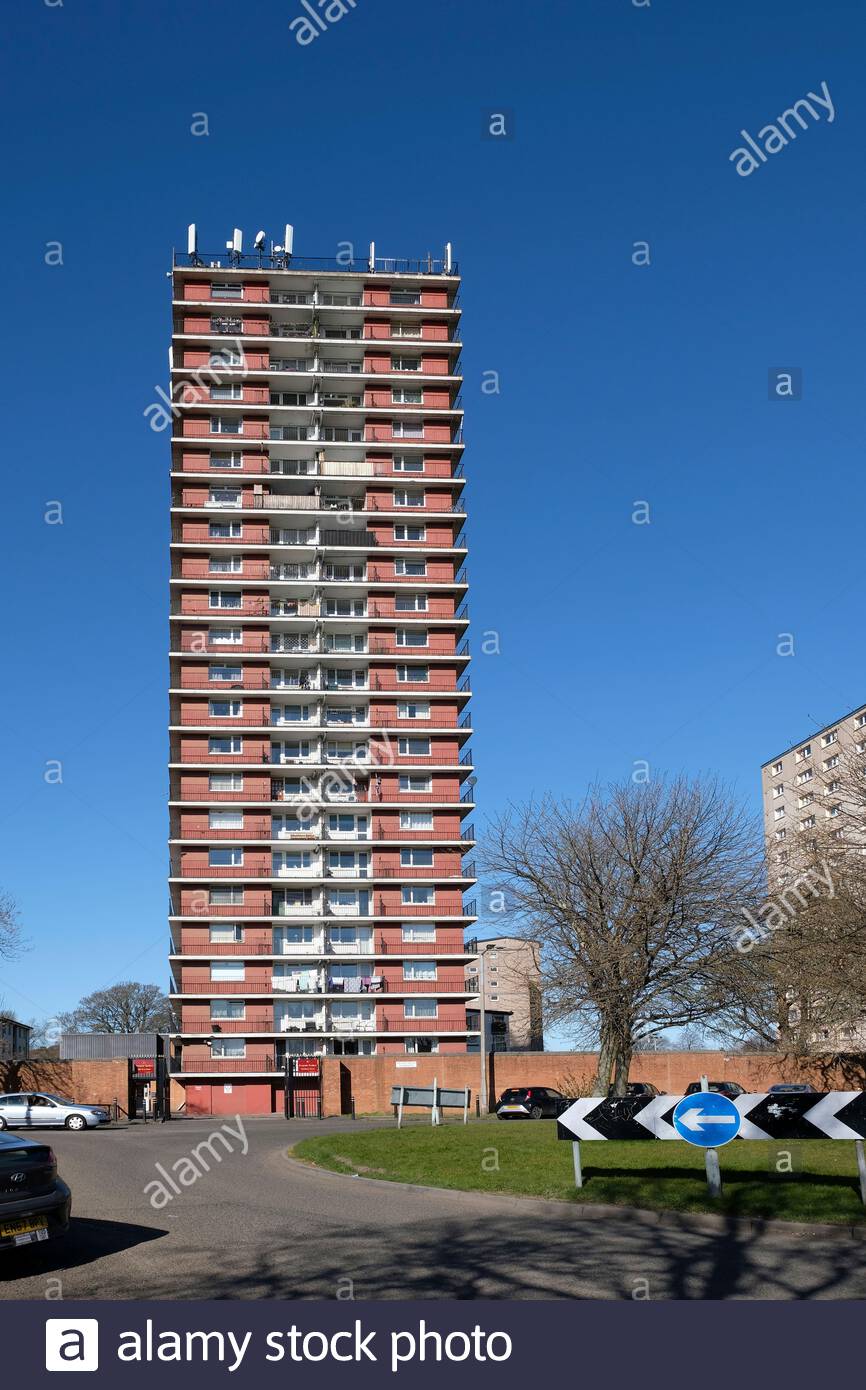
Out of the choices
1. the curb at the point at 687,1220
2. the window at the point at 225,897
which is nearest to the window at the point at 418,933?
the window at the point at 225,897

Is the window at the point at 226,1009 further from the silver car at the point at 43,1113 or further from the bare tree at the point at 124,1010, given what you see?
the bare tree at the point at 124,1010

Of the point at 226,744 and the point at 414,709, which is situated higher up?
the point at 414,709

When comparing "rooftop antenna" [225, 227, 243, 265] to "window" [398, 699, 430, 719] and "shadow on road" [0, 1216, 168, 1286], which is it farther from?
"shadow on road" [0, 1216, 168, 1286]

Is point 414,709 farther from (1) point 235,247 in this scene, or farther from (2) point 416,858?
(1) point 235,247

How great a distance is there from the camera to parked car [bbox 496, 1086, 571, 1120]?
4856cm

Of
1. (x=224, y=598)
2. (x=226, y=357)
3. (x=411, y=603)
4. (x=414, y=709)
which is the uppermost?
(x=226, y=357)

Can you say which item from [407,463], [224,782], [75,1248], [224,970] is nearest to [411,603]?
[407,463]

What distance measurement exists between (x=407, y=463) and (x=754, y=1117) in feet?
209

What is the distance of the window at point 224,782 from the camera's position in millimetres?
69000

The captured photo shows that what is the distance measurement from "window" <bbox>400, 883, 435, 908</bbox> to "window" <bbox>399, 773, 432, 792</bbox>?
510 cm

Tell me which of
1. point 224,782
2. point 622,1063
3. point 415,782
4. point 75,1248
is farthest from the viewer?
point 415,782

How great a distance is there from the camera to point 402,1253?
1216cm

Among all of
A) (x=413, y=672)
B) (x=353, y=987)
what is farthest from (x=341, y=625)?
(x=353, y=987)
